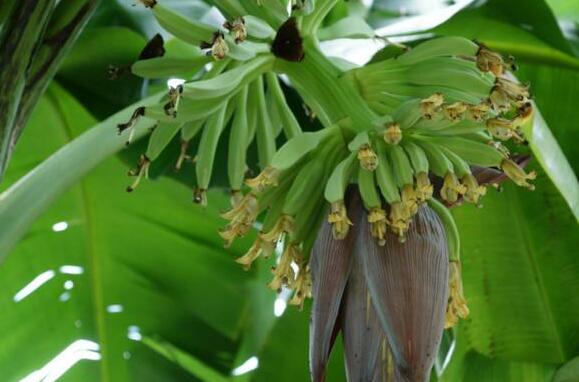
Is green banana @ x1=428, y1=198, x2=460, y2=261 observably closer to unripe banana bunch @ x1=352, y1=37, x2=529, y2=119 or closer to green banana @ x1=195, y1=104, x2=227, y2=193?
unripe banana bunch @ x1=352, y1=37, x2=529, y2=119

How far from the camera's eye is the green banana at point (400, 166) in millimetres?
679

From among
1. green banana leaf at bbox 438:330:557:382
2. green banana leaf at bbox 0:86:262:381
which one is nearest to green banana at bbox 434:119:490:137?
green banana leaf at bbox 438:330:557:382

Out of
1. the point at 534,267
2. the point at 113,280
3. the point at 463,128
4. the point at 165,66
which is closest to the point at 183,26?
the point at 165,66

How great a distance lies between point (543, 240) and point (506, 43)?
0.24 meters

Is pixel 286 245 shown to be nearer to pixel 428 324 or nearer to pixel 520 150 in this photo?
pixel 428 324

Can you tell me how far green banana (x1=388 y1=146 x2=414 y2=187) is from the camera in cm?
68

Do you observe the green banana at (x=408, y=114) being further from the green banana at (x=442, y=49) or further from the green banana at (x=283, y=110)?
the green banana at (x=283, y=110)

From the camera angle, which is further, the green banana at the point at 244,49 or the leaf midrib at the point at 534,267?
the leaf midrib at the point at 534,267

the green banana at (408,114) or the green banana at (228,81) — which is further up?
the green banana at (228,81)

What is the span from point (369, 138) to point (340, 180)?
0.05m

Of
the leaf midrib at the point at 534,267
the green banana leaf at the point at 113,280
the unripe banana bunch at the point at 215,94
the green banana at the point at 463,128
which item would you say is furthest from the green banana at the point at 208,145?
the green banana leaf at the point at 113,280

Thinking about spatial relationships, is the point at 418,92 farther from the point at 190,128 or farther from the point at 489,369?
the point at 489,369

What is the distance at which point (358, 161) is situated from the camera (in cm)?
72

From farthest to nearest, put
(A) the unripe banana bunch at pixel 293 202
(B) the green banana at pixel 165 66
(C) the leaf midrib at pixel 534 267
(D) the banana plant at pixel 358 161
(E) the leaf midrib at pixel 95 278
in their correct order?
(E) the leaf midrib at pixel 95 278 → (C) the leaf midrib at pixel 534 267 → (B) the green banana at pixel 165 66 → (A) the unripe banana bunch at pixel 293 202 → (D) the banana plant at pixel 358 161
